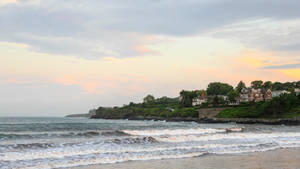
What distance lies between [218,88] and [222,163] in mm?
174042

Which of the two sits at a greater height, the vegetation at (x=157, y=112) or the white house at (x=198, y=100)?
the white house at (x=198, y=100)

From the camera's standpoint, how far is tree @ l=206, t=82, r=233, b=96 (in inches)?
7136

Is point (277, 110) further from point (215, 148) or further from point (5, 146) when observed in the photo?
point (5, 146)

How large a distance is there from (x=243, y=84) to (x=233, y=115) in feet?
289

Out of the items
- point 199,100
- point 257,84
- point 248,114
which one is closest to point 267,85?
point 257,84

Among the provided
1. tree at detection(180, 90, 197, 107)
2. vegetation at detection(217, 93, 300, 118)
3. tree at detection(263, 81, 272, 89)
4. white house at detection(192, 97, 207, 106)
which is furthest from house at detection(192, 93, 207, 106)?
vegetation at detection(217, 93, 300, 118)

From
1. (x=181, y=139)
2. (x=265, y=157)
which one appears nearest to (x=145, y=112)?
(x=181, y=139)

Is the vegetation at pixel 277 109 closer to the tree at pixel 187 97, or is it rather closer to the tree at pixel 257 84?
the tree at pixel 187 97

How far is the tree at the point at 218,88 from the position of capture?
181 m

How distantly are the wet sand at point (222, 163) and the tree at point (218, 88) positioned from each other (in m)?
166

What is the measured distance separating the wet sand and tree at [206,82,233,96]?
166 m

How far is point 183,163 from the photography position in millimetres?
15391

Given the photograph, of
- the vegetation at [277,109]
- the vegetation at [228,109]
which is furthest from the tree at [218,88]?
the vegetation at [277,109]

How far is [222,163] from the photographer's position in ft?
50.5
